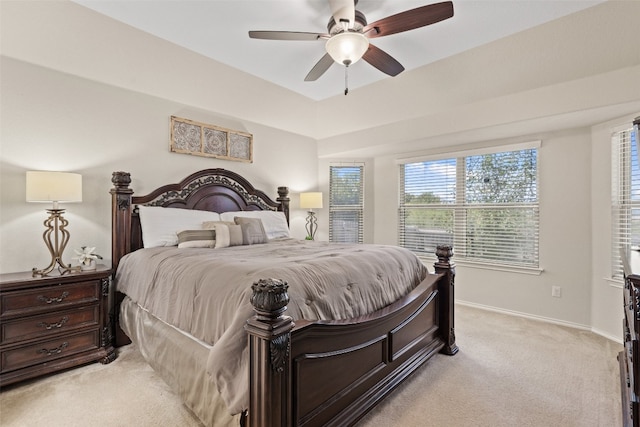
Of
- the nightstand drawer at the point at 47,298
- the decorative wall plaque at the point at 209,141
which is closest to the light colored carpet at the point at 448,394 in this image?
the nightstand drawer at the point at 47,298

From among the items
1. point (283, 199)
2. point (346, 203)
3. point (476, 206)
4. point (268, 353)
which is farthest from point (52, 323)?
point (476, 206)

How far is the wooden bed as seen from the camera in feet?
3.99

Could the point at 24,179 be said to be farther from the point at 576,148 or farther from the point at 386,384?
the point at 576,148

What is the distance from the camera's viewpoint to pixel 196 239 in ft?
9.62

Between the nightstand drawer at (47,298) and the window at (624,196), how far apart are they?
15.8 ft

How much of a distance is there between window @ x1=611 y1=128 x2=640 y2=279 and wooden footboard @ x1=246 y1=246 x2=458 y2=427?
185 centimetres

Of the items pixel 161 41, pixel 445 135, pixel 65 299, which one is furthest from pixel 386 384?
pixel 161 41

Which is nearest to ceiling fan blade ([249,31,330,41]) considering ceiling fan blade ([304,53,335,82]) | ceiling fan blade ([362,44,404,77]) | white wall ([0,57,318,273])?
ceiling fan blade ([304,53,335,82])

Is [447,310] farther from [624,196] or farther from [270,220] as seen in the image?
[270,220]

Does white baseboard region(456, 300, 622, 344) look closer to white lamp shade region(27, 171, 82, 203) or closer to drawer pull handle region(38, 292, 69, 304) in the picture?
drawer pull handle region(38, 292, 69, 304)

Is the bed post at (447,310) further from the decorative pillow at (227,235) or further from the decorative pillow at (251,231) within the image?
the decorative pillow at (227,235)

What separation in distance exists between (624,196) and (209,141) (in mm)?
4527

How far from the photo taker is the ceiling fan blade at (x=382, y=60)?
7.93ft

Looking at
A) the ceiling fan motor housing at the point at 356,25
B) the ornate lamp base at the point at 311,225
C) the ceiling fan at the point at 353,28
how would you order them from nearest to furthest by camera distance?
the ceiling fan at the point at 353,28
the ceiling fan motor housing at the point at 356,25
the ornate lamp base at the point at 311,225
